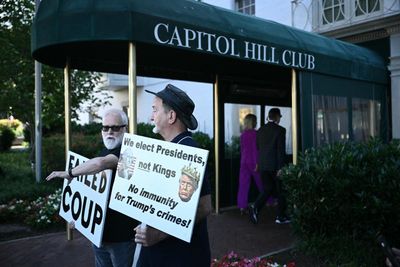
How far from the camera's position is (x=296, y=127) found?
7016 millimetres

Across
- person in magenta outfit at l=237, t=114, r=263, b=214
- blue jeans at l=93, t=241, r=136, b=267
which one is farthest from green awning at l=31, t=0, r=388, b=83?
blue jeans at l=93, t=241, r=136, b=267

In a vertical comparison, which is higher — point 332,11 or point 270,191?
point 332,11

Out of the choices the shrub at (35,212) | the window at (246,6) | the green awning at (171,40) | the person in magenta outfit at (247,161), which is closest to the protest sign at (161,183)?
the green awning at (171,40)

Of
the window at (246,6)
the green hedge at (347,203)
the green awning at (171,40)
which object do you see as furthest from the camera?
the window at (246,6)

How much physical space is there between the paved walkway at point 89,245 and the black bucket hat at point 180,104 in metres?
3.23

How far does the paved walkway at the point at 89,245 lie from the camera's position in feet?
17.4

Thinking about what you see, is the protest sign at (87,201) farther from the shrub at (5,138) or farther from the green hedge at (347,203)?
the shrub at (5,138)

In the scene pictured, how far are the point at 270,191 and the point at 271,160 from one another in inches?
20.4

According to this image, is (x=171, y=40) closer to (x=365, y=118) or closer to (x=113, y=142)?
(x=113, y=142)

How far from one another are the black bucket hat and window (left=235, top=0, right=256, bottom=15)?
13347 mm

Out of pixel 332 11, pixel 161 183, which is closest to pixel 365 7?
pixel 332 11

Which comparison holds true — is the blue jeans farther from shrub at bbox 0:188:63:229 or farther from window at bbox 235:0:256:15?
window at bbox 235:0:256:15

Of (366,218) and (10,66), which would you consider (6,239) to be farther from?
(10,66)

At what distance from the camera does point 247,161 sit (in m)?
7.69
